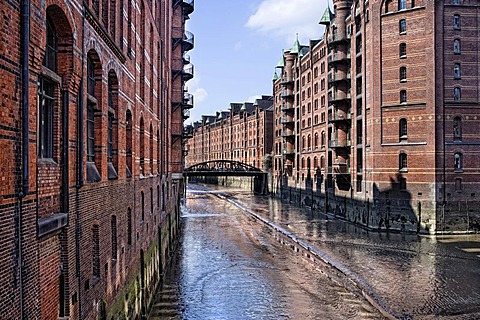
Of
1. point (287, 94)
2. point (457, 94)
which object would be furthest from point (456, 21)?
point (287, 94)

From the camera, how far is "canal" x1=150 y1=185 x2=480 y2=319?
609 inches

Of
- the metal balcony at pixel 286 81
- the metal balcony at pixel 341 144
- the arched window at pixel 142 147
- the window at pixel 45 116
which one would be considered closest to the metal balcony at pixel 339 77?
the metal balcony at pixel 341 144

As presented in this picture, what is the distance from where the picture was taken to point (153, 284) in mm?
17328

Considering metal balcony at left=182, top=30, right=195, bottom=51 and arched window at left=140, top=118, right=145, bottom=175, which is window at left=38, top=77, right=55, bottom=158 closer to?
arched window at left=140, top=118, right=145, bottom=175

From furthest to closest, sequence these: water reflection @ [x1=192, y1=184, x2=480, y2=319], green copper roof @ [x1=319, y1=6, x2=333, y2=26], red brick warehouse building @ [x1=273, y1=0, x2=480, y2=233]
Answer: green copper roof @ [x1=319, y1=6, x2=333, y2=26] → red brick warehouse building @ [x1=273, y1=0, x2=480, y2=233] → water reflection @ [x1=192, y1=184, x2=480, y2=319]

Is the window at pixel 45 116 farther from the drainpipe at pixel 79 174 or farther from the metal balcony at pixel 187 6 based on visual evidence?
the metal balcony at pixel 187 6

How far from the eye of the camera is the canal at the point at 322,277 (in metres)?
15.5

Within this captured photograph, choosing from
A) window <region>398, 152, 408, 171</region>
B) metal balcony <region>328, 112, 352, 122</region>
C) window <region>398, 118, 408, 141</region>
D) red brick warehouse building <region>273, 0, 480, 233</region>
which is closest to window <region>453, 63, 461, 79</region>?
red brick warehouse building <region>273, 0, 480, 233</region>

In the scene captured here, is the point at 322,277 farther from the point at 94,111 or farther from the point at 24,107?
the point at 24,107

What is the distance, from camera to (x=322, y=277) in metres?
19.9

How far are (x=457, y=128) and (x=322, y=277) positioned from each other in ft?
56.9

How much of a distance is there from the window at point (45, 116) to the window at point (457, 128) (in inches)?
1163

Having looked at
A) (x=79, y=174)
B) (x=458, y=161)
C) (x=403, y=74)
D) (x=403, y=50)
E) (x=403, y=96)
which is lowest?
(x=79, y=174)

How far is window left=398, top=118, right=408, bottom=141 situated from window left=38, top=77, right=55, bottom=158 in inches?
1118
